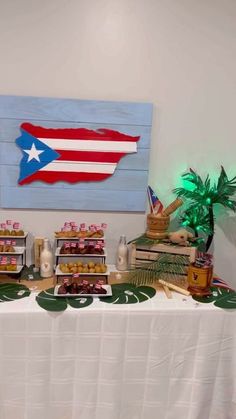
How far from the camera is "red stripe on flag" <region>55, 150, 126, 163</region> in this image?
1789mm

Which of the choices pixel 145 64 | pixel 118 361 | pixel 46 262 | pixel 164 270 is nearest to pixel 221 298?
pixel 164 270

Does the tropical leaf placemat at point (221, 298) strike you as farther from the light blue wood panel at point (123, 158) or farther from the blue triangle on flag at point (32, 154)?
the blue triangle on flag at point (32, 154)

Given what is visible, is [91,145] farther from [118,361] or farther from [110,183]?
[118,361]

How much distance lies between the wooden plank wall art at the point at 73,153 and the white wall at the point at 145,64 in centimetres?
6

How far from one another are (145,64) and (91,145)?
507mm

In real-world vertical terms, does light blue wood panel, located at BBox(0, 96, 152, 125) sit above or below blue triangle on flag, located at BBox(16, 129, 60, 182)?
above

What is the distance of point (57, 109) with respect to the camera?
1.74m

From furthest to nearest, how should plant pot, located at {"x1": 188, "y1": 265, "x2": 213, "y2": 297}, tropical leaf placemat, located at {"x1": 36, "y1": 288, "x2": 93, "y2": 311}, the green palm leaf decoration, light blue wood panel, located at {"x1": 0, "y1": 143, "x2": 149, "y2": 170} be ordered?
light blue wood panel, located at {"x1": 0, "y1": 143, "x2": 149, "y2": 170}
the green palm leaf decoration
plant pot, located at {"x1": 188, "y1": 265, "x2": 213, "y2": 297}
tropical leaf placemat, located at {"x1": 36, "y1": 288, "x2": 93, "y2": 311}

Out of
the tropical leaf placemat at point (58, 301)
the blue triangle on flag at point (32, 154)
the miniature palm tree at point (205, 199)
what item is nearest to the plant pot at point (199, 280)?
the miniature palm tree at point (205, 199)

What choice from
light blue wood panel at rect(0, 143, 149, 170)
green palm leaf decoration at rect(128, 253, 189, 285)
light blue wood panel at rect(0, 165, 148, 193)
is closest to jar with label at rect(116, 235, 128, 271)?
green palm leaf decoration at rect(128, 253, 189, 285)

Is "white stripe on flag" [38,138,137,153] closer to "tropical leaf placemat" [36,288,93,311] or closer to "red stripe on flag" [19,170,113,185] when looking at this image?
"red stripe on flag" [19,170,113,185]

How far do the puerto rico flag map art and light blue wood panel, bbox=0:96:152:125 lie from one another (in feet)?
0.19

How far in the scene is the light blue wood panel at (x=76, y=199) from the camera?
183 centimetres

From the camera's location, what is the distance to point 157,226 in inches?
68.1
